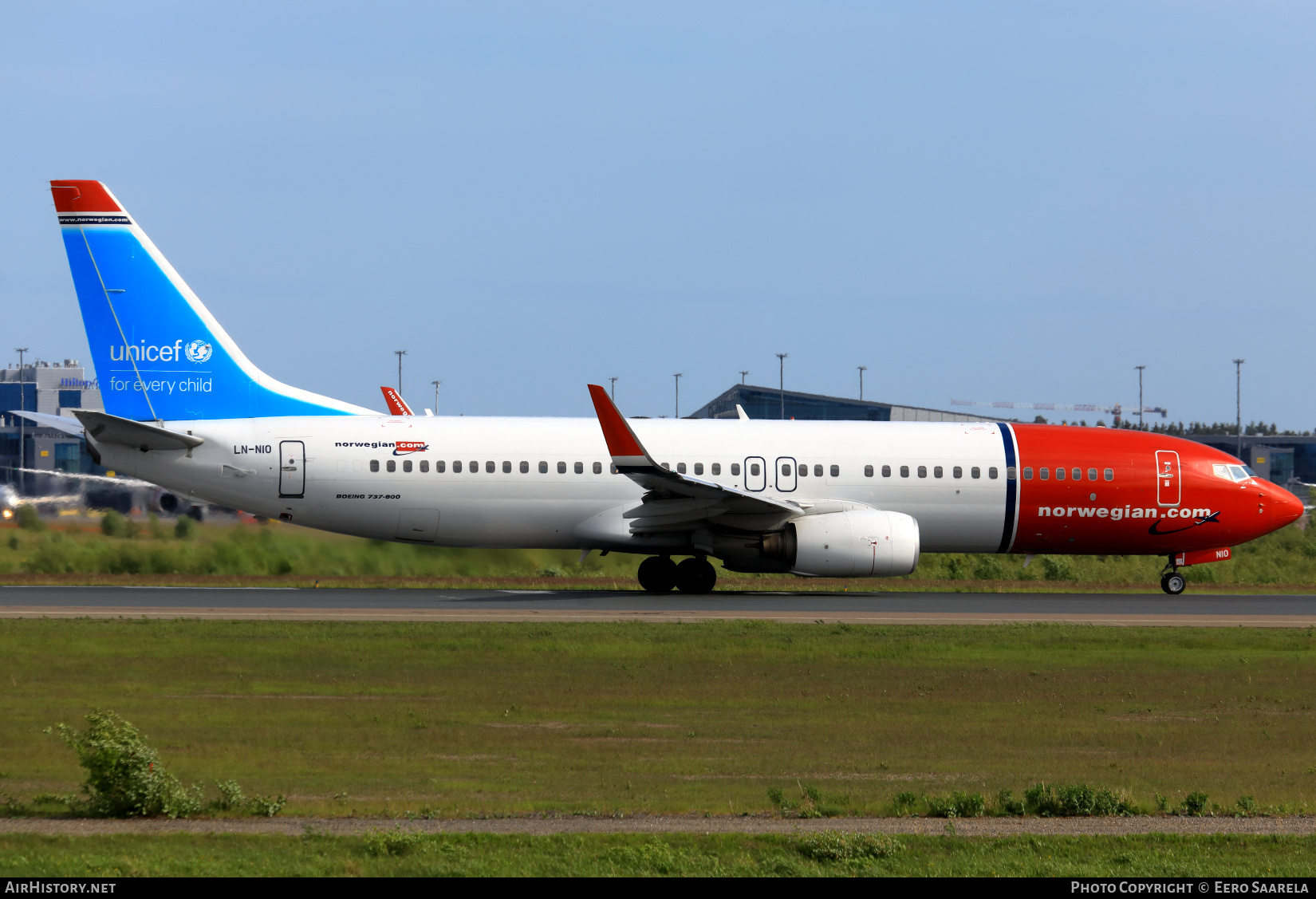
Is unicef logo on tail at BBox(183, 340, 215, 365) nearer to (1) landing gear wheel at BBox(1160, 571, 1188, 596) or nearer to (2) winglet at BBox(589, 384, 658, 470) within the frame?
(2) winglet at BBox(589, 384, 658, 470)

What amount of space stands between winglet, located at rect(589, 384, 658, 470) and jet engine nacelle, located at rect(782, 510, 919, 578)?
351cm

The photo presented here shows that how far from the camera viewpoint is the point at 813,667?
17375 mm

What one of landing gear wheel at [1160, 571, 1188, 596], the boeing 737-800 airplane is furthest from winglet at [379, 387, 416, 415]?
landing gear wheel at [1160, 571, 1188, 596]

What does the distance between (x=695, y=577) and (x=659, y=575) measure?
0.79 m

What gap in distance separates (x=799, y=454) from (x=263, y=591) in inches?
454

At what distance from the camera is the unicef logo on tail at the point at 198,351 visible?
28.0 metres

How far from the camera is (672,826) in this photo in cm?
868

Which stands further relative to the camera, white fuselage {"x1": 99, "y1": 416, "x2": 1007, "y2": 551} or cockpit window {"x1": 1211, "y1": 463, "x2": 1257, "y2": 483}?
cockpit window {"x1": 1211, "y1": 463, "x2": 1257, "y2": 483}

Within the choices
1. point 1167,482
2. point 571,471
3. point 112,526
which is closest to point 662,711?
point 571,471

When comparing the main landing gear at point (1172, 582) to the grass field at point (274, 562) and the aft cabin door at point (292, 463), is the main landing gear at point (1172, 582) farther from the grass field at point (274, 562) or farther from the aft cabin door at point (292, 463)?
the aft cabin door at point (292, 463)

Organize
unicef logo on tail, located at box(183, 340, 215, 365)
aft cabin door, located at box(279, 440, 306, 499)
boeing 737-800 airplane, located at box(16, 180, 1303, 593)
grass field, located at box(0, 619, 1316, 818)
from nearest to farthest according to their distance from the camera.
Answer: grass field, located at box(0, 619, 1316, 818) < boeing 737-800 airplane, located at box(16, 180, 1303, 593) < aft cabin door, located at box(279, 440, 306, 499) < unicef logo on tail, located at box(183, 340, 215, 365)

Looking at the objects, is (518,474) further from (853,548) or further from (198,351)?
(198,351)

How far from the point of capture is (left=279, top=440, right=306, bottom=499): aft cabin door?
2748cm
